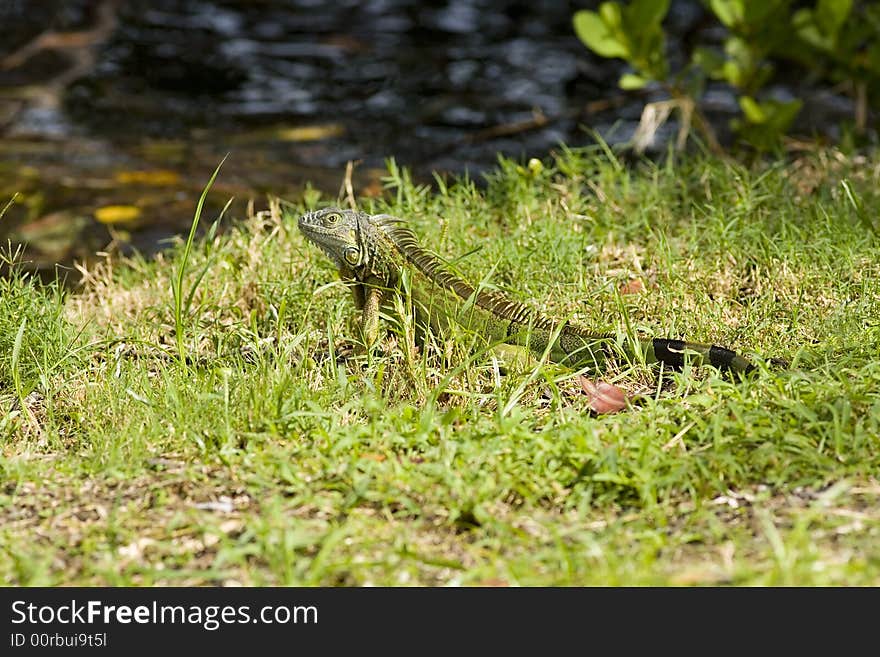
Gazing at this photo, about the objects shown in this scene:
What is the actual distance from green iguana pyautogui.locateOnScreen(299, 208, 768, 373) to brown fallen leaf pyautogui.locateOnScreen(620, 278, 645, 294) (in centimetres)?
68

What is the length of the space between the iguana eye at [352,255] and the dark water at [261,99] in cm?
265

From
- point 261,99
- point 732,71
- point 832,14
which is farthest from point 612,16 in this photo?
point 261,99

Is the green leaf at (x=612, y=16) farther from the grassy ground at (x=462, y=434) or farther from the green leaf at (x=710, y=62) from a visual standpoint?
the grassy ground at (x=462, y=434)

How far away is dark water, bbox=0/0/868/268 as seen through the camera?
816 cm

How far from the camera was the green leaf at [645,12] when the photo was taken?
680 centimetres

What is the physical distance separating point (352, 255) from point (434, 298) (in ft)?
1.32

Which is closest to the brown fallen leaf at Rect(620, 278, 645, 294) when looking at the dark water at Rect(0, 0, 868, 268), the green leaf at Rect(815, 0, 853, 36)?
the dark water at Rect(0, 0, 868, 268)

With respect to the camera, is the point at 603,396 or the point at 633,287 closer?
the point at 603,396

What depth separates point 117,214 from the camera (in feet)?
25.5

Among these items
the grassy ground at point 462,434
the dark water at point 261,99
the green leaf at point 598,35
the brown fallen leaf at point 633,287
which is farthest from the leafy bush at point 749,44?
the brown fallen leaf at point 633,287

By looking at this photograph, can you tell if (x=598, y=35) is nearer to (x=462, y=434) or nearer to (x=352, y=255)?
(x=352, y=255)

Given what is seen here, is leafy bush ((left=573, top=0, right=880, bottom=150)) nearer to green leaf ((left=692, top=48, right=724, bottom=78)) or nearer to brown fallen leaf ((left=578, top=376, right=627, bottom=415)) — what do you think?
green leaf ((left=692, top=48, right=724, bottom=78))

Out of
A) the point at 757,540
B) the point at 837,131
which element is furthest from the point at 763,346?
the point at 837,131

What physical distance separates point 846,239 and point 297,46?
756 centimetres
